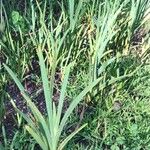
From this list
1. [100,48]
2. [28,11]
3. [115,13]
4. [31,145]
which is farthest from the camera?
[28,11]

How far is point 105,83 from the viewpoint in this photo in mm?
1678

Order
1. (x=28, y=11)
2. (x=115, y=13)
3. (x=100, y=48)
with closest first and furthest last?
(x=100, y=48) < (x=115, y=13) < (x=28, y=11)

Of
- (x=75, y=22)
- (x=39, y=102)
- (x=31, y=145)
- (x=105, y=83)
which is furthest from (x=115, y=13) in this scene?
(x=31, y=145)

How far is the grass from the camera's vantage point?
161cm

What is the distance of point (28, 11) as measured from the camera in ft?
6.84

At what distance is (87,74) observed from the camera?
1876 mm

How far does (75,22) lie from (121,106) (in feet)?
1.58

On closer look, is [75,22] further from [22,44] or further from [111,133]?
[111,133]

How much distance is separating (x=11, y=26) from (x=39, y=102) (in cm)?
47

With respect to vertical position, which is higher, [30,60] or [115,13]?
[115,13]

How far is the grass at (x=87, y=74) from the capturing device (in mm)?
1610

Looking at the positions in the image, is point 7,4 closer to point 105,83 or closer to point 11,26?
point 11,26

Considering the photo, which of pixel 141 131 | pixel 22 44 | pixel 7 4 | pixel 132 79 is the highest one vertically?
pixel 7 4

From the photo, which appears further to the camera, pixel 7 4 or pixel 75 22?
pixel 7 4
